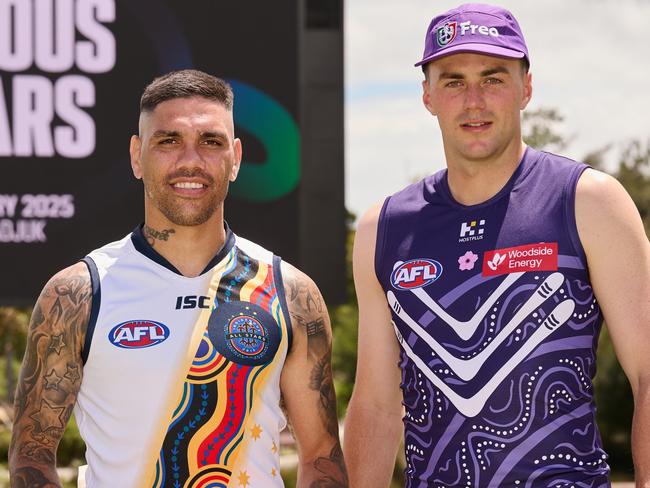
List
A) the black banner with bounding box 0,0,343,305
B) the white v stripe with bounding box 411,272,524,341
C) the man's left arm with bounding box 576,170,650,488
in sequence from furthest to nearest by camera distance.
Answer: the black banner with bounding box 0,0,343,305 < the white v stripe with bounding box 411,272,524,341 < the man's left arm with bounding box 576,170,650,488

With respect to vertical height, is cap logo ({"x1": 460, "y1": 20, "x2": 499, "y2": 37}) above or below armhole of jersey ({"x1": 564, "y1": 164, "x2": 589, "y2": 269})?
above

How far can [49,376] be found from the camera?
3.14 m

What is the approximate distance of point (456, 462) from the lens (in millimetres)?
3148

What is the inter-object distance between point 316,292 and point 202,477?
660mm

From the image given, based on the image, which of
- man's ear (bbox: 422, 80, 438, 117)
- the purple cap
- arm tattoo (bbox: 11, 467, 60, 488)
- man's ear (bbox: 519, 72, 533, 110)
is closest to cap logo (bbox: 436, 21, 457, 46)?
the purple cap

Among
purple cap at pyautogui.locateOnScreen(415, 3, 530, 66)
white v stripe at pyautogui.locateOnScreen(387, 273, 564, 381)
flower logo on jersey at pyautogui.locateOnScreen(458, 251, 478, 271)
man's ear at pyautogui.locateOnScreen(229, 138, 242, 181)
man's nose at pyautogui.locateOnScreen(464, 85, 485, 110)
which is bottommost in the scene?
white v stripe at pyautogui.locateOnScreen(387, 273, 564, 381)

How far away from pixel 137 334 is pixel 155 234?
0.37m

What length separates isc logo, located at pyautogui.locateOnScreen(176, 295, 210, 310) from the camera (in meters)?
3.24

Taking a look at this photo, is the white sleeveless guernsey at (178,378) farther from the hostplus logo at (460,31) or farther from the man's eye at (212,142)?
the hostplus logo at (460,31)

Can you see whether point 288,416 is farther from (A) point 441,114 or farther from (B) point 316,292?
(A) point 441,114

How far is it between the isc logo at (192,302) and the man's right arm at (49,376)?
26 cm

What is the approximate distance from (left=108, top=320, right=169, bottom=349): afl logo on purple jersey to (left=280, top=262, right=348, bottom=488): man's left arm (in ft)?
1.31

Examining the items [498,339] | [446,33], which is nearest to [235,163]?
[446,33]

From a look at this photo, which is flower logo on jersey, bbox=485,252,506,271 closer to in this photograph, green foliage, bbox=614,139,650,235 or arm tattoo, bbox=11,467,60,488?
arm tattoo, bbox=11,467,60,488
